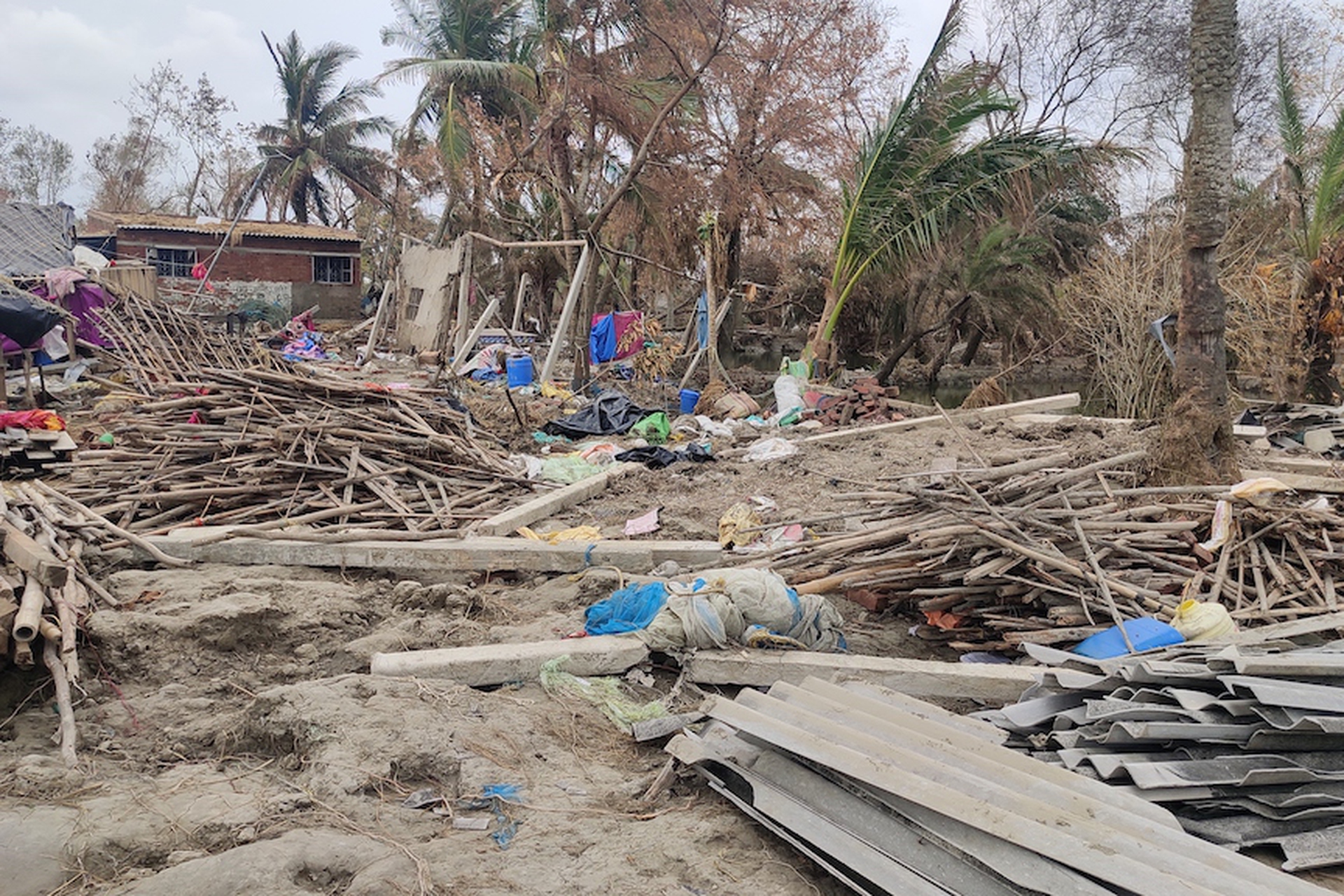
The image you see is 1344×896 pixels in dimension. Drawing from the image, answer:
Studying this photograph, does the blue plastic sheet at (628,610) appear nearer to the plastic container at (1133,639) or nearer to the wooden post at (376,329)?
the plastic container at (1133,639)

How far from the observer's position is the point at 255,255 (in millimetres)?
31094

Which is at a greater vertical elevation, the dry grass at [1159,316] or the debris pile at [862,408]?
the dry grass at [1159,316]

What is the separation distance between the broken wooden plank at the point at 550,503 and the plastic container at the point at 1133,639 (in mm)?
4251

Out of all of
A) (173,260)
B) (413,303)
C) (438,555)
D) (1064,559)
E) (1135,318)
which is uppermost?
(173,260)

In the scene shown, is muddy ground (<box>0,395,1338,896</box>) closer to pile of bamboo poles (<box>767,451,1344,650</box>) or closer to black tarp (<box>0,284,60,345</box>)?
pile of bamboo poles (<box>767,451,1344,650</box>)

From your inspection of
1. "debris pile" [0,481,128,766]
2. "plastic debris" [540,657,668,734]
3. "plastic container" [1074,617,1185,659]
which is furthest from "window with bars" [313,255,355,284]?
"plastic container" [1074,617,1185,659]

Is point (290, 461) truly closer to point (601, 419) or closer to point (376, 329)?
point (601, 419)

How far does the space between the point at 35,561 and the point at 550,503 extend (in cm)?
398

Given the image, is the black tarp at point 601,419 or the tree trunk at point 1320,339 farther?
the tree trunk at point 1320,339

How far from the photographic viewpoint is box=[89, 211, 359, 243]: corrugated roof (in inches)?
1172

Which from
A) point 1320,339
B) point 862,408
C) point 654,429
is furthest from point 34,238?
point 1320,339

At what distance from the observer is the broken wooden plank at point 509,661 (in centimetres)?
453

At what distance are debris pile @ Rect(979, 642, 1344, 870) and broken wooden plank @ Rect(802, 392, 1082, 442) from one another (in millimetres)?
7574

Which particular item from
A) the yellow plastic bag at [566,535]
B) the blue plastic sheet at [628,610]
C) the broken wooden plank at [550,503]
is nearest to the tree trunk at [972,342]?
the broken wooden plank at [550,503]
